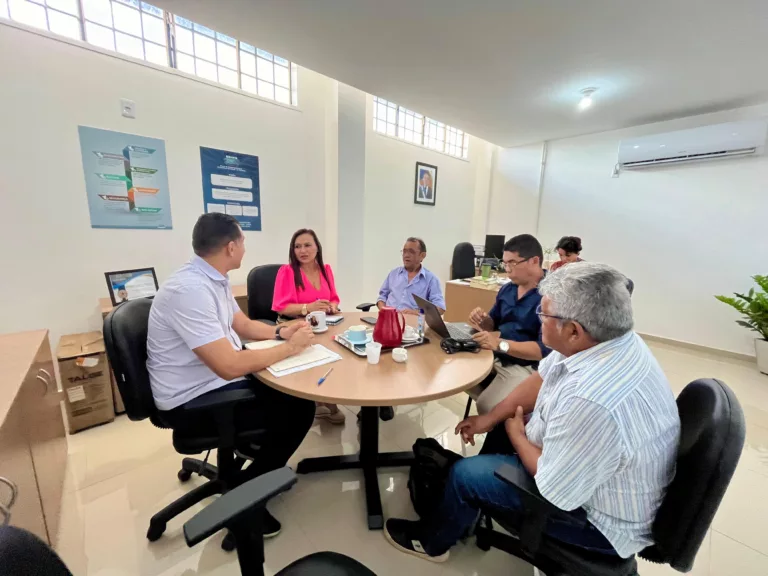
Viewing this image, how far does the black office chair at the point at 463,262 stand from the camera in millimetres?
4309

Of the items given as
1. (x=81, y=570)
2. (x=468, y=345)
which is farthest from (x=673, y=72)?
(x=81, y=570)

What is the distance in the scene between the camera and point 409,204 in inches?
182

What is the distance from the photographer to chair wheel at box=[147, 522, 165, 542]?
1371mm

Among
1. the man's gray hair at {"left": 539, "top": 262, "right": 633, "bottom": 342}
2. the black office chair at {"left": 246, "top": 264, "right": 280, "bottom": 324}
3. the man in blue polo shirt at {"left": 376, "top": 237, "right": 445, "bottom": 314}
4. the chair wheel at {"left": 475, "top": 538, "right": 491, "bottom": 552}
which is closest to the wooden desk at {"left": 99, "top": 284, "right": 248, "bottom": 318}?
the black office chair at {"left": 246, "top": 264, "right": 280, "bottom": 324}

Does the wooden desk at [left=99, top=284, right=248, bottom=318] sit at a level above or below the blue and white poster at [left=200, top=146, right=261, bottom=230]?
below

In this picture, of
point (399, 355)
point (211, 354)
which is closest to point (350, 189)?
point (399, 355)

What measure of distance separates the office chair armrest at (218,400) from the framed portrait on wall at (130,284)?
60.3 inches

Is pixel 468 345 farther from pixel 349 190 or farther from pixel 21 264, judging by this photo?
pixel 21 264

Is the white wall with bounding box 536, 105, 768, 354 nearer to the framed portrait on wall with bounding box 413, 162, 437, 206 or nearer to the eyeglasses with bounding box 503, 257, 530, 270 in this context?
the framed portrait on wall with bounding box 413, 162, 437, 206

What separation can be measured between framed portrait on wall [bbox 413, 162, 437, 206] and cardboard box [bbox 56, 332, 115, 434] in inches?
153

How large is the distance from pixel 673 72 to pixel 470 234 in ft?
10.8

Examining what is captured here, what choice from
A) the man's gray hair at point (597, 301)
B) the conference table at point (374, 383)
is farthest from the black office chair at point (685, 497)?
the conference table at point (374, 383)

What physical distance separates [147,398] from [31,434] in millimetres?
407

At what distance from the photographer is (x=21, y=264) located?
2.14 metres
